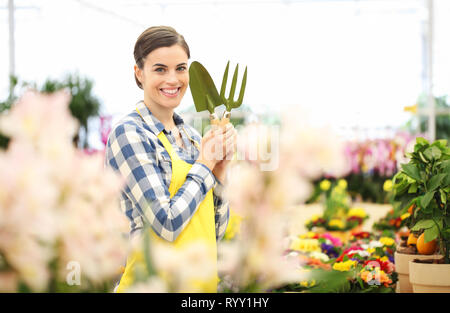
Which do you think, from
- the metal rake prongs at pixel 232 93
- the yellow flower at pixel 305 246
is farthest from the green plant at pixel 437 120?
the metal rake prongs at pixel 232 93

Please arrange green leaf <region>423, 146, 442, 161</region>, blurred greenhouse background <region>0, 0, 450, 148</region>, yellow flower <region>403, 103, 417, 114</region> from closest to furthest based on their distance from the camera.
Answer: green leaf <region>423, 146, 442, 161</region>
blurred greenhouse background <region>0, 0, 450, 148</region>
yellow flower <region>403, 103, 417, 114</region>

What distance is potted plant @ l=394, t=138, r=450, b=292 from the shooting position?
1651 mm

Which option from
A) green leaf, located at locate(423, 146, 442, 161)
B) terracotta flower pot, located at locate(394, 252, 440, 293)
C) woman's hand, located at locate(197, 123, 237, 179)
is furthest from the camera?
terracotta flower pot, located at locate(394, 252, 440, 293)

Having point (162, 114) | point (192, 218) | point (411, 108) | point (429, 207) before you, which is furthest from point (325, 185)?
point (192, 218)

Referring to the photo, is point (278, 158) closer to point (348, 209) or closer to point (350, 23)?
point (348, 209)

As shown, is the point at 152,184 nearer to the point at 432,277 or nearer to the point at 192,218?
the point at 192,218

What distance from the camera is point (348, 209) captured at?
13.6ft

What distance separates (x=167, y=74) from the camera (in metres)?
0.87

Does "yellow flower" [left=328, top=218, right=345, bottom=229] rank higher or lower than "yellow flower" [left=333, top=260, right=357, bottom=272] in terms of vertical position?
lower

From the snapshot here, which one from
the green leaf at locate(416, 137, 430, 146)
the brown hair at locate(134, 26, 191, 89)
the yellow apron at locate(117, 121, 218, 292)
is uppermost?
the brown hair at locate(134, 26, 191, 89)

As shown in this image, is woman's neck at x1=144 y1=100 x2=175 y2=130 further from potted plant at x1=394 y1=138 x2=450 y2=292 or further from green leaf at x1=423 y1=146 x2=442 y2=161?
Result: green leaf at x1=423 y1=146 x2=442 y2=161

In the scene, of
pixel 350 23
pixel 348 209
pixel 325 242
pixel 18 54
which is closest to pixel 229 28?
pixel 350 23

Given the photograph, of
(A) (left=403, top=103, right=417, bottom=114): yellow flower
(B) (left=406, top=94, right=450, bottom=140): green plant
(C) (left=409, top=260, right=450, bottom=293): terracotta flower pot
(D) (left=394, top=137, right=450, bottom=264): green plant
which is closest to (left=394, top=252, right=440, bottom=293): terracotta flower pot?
(D) (left=394, top=137, right=450, bottom=264): green plant

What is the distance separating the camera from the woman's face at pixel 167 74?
87 centimetres
